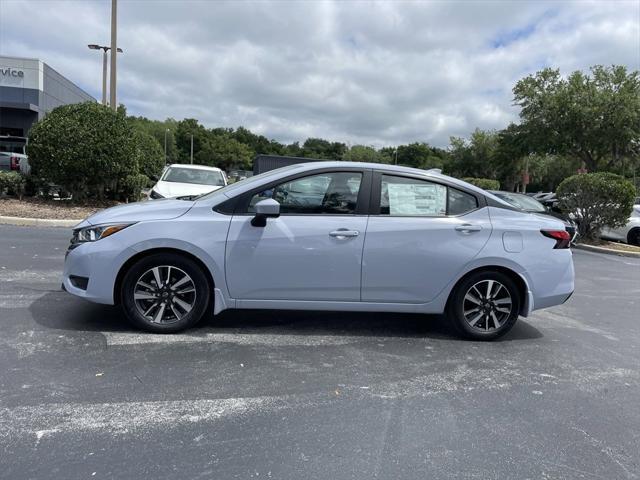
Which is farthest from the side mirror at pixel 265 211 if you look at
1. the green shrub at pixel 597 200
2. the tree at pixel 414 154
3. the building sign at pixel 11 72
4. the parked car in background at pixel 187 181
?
the tree at pixel 414 154

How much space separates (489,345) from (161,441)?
10.3 feet

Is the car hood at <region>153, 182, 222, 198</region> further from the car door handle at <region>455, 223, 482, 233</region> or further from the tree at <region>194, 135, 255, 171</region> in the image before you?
the tree at <region>194, 135, 255, 171</region>

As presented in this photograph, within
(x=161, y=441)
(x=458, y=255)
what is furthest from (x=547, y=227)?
(x=161, y=441)

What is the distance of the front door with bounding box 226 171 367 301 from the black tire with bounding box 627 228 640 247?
13.9 m

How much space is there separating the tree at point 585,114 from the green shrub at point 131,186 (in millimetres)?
26340

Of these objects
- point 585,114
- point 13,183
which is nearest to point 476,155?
point 585,114

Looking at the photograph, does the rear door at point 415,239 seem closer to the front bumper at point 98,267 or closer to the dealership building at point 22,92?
the front bumper at point 98,267

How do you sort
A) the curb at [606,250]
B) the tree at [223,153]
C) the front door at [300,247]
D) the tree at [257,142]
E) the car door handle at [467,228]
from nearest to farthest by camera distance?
the front door at [300,247]
the car door handle at [467,228]
the curb at [606,250]
the tree at [223,153]
the tree at [257,142]

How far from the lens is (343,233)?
14.9ft

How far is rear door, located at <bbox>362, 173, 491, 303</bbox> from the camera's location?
4.62 metres

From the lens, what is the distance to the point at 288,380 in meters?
3.82

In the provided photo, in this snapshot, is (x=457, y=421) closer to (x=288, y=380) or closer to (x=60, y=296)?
(x=288, y=380)

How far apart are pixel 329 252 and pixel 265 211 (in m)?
0.67

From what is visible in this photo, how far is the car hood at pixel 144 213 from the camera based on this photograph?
14.6 ft
